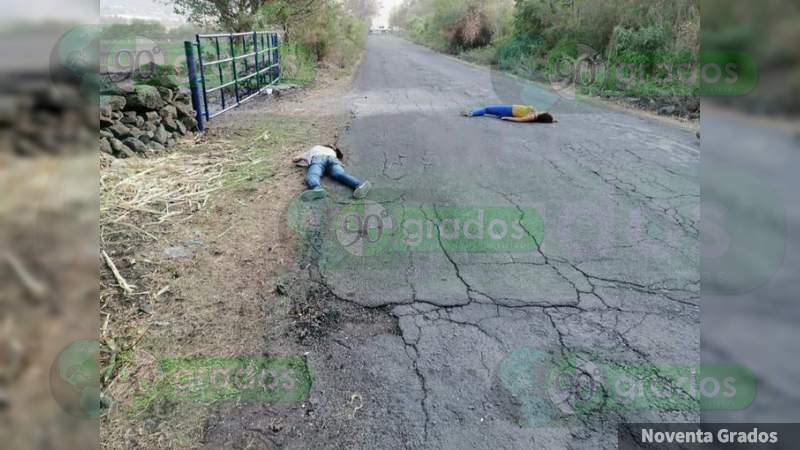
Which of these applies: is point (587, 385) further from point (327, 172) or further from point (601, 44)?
point (601, 44)

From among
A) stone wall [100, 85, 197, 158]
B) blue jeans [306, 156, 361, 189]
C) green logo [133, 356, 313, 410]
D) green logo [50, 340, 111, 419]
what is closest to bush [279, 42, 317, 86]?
stone wall [100, 85, 197, 158]

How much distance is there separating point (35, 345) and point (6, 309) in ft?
0.15

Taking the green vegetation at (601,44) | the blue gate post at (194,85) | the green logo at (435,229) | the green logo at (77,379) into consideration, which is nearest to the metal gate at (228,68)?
the blue gate post at (194,85)

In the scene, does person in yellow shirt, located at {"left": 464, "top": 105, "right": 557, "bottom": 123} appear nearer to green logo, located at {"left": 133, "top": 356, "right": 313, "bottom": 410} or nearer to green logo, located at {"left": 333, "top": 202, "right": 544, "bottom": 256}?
green logo, located at {"left": 333, "top": 202, "right": 544, "bottom": 256}

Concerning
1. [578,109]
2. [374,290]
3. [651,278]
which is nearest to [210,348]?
[374,290]

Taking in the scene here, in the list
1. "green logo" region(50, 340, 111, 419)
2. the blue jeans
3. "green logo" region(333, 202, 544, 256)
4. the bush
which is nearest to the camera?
"green logo" region(50, 340, 111, 419)

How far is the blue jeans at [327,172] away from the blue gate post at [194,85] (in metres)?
2.48

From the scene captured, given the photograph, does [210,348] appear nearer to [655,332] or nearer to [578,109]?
[655,332]

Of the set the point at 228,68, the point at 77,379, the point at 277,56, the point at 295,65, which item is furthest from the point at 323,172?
the point at 295,65

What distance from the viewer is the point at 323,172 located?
4984 millimetres

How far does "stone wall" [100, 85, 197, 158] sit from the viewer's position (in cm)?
512

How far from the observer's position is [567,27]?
14500mm

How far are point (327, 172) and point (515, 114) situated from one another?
13.8ft

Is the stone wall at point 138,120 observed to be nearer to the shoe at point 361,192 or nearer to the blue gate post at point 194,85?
the blue gate post at point 194,85
